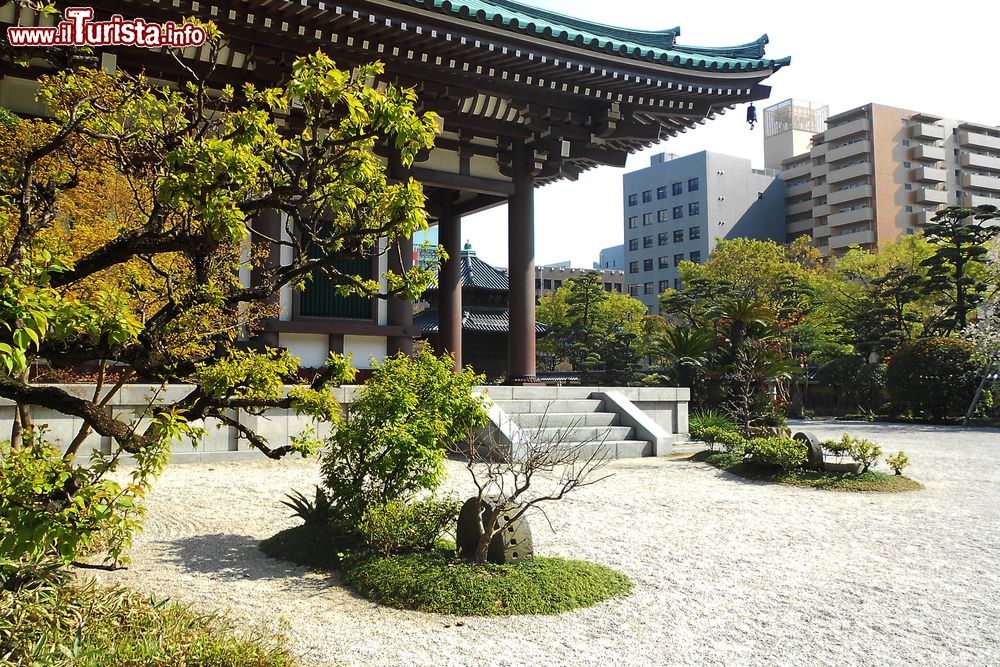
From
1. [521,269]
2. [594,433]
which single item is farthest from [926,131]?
[594,433]

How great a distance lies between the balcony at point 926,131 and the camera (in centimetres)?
6283

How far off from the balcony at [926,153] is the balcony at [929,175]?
1005 millimetres

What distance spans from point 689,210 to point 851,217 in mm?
14405

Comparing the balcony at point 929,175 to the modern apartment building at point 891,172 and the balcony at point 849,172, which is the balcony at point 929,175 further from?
the balcony at point 849,172

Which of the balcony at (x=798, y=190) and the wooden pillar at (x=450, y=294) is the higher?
the balcony at (x=798, y=190)

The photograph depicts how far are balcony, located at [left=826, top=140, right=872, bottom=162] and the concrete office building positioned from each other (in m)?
7.15

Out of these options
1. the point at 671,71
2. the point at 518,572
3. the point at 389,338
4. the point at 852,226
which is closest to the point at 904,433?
the point at 671,71

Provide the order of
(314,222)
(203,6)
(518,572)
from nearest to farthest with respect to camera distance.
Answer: (314,222)
(518,572)
(203,6)

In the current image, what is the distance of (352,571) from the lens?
569 cm

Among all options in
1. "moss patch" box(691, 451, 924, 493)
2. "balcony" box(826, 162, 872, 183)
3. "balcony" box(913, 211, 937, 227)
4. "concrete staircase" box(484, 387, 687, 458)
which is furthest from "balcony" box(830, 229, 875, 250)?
"moss patch" box(691, 451, 924, 493)

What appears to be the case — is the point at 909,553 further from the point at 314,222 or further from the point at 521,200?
the point at 521,200

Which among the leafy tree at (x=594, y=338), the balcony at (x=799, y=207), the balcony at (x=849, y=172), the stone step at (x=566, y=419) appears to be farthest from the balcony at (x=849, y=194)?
the stone step at (x=566, y=419)

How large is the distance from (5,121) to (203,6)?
3.15 m

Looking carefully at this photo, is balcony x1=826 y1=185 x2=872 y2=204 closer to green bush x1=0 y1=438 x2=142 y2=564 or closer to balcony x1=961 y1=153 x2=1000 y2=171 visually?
balcony x1=961 y1=153 x2=1000 y2=171
